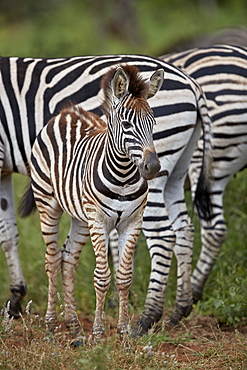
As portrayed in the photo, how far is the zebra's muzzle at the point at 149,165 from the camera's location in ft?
11.5

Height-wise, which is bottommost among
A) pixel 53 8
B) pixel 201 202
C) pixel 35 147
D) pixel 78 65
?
pixel 201 202

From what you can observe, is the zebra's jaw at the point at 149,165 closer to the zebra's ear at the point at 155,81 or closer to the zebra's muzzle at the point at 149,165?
the zebra's muzzle at the point at 149,165

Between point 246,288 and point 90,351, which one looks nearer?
point 90,351

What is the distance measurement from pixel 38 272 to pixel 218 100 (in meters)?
3.11

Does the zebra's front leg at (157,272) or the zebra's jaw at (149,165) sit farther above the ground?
the zebra's jaw at (149,165)

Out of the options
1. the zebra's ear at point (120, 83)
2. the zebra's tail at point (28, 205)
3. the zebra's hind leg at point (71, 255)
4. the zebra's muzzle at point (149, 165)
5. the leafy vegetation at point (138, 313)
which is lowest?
the leafy vegetation at point (138, 313)

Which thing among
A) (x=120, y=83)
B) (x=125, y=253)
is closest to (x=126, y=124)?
(x=120, y=83)

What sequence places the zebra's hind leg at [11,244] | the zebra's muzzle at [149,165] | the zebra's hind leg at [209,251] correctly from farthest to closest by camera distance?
1. the zebra's hind leg at [209,251]
2. the zebra's hind leg at [11,244]
3. the zebra's muzzle at [149,165]

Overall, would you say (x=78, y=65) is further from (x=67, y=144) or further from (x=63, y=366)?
(x=63, y=366)

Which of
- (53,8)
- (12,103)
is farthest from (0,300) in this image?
(53,8)

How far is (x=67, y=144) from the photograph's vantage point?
4.39m

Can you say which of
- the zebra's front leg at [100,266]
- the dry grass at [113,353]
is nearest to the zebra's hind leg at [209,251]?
the dry grass at [113,353]

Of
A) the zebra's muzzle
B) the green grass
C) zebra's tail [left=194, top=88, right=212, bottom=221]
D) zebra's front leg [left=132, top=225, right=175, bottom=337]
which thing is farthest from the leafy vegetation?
the zebra's muzzle

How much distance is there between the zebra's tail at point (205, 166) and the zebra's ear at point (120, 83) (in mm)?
1502
